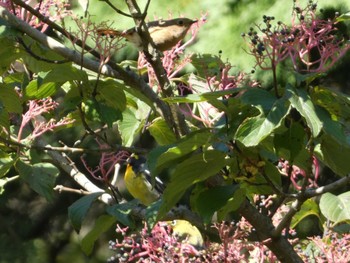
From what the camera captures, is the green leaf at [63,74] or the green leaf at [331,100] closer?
the green leaf at [331,100]

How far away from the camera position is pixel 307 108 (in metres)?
1.17

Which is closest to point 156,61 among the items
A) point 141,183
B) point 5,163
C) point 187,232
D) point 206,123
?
point 206,123

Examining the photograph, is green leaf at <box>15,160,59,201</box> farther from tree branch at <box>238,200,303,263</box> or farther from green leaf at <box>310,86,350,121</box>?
green leaf at <box>310,86,350,121</box>

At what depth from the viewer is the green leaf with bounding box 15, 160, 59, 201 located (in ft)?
5.73

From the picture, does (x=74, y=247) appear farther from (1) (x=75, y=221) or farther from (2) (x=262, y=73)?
(1) (x=75, y=221)

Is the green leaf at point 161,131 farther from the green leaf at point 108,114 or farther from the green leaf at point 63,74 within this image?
the green leaf at point 63,74

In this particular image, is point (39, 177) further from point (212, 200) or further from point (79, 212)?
point (212, 200)

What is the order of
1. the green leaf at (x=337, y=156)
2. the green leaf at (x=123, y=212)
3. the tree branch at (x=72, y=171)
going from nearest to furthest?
1. the green leaf at (x=337, y=156)
2. the green leaf at (x=123, y=212)
3. the tree branch at (x=72, y=171)

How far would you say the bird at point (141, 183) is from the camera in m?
3.15

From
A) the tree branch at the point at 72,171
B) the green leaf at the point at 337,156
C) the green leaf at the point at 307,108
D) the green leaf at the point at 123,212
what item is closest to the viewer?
the green leaf at the point at 307,108

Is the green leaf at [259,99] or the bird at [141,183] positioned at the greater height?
the green leaf at [259,99]

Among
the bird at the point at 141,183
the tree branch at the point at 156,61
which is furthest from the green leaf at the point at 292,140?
the bird at the point at 141,183

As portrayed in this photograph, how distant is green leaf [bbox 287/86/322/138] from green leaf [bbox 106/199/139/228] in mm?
433

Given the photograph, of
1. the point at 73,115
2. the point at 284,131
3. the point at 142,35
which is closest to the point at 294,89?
the point at 284,131
